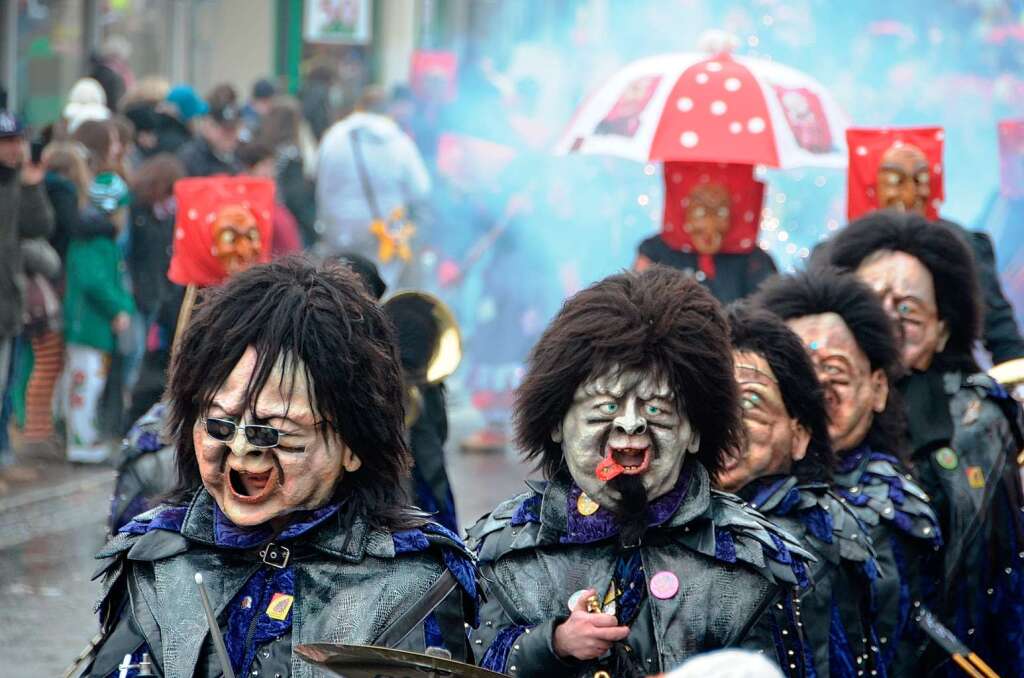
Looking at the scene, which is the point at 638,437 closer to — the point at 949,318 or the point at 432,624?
the point at 432,624

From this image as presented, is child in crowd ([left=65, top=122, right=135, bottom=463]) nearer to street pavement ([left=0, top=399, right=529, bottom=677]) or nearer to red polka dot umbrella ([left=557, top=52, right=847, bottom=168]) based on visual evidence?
street pavement ([left=0, top=399, right=529, bottom=677])

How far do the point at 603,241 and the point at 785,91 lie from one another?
16.2 feet

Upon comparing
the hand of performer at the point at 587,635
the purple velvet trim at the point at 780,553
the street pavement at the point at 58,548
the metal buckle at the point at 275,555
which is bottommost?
the street pavement at the point at 58,548

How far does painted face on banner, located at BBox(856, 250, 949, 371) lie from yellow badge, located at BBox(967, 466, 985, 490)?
36 centimetres

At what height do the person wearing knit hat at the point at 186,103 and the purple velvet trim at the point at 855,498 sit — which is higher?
the purple velvet trim at the point at 855,498

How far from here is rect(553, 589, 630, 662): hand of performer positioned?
3949 mm

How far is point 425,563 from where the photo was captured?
150 inches

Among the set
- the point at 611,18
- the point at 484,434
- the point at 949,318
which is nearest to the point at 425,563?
the point at 949,318

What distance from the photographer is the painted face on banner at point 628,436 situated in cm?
414

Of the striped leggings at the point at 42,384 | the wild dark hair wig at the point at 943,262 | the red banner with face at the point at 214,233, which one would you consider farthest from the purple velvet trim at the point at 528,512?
the striped leggings at the point at 42,384

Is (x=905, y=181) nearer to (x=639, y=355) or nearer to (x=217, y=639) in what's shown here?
(x=639, y=355)

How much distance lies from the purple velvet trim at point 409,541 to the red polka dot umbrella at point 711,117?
4453mm

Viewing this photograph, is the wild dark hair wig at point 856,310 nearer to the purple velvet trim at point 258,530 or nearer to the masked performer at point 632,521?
the masked performer at point 632,521

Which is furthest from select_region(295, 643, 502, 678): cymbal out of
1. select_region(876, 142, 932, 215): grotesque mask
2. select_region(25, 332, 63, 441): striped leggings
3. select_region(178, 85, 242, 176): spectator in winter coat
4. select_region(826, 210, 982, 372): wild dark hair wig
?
select_region(178, 85, 242, 176): spectator in winter coat
